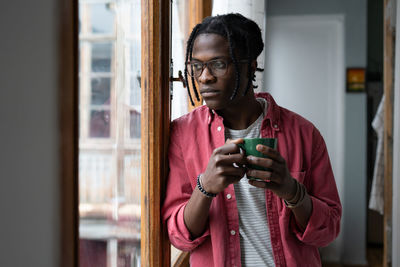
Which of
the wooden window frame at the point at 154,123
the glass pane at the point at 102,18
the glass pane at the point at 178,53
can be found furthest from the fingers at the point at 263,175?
the glass pane at the point at 178,53

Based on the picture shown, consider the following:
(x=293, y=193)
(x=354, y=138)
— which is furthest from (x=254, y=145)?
(x=354, y=138)

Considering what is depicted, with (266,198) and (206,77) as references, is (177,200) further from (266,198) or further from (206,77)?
(206,77)

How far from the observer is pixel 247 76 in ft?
3.54

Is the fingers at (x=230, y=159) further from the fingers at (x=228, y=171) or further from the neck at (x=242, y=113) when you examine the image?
the neck at (x=242, y=113)

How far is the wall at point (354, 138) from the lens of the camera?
3.90m

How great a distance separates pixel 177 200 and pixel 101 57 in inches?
19.8

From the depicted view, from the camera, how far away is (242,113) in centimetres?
114

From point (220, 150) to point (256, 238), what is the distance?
34 cm

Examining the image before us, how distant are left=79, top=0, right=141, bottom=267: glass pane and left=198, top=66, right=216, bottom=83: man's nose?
0.17 metres

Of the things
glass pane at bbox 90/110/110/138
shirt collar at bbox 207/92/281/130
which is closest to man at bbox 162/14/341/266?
shirt collar at bbox 207/92/281/130

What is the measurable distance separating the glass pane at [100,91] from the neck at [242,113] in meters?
0.44

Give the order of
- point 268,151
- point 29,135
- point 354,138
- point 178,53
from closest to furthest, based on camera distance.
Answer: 1. point 29,135
2. point 268,151
3. point 178,53
4. point 354,138

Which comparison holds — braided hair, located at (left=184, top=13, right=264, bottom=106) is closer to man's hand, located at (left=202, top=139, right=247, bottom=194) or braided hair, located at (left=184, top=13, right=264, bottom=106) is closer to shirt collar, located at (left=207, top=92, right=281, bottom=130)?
shirt collar, located at (left=207, top=92, right=281, bottom=130)

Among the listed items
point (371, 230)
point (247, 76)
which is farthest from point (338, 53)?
point (247, 76)
